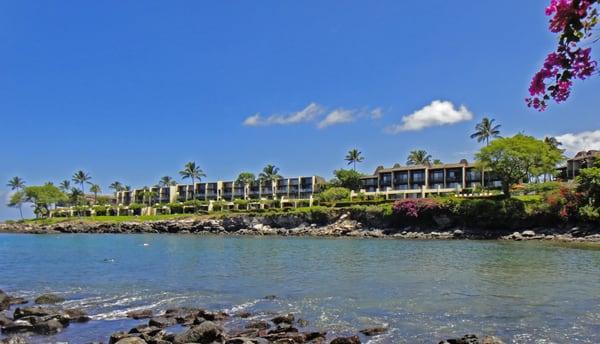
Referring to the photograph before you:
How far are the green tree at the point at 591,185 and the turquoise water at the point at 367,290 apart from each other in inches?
892

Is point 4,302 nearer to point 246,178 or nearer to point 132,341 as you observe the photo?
point 132,341

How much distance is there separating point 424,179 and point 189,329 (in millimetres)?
123310

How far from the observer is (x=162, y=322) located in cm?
1864

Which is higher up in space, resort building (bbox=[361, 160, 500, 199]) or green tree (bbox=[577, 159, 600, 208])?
resort building (bbox=[361, 160, 500, 199])

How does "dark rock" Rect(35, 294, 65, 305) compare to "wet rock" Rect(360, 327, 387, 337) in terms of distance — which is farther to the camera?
"dark rock" Rect(35, 294, 65, 305)

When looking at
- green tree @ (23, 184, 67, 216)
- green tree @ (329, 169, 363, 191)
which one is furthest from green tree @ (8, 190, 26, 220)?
green tree @ (329, 169, 363, 191)

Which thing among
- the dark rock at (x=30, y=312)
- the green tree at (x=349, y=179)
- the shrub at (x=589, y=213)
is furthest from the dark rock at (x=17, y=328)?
the green tree at (x=349, y=179)

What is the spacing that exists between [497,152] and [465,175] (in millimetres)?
50306

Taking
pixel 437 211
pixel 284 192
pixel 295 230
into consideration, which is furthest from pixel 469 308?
pixel 284 192

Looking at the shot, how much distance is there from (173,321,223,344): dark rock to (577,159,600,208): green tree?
6346cm

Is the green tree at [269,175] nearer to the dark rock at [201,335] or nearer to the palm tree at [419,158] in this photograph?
the palm tree at [419,158]

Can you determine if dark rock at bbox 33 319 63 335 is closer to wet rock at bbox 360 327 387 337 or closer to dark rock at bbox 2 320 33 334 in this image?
dark rock at bbox 2 320 33 334

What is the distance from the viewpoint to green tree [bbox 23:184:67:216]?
160 m

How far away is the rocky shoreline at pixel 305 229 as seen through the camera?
6750cm
